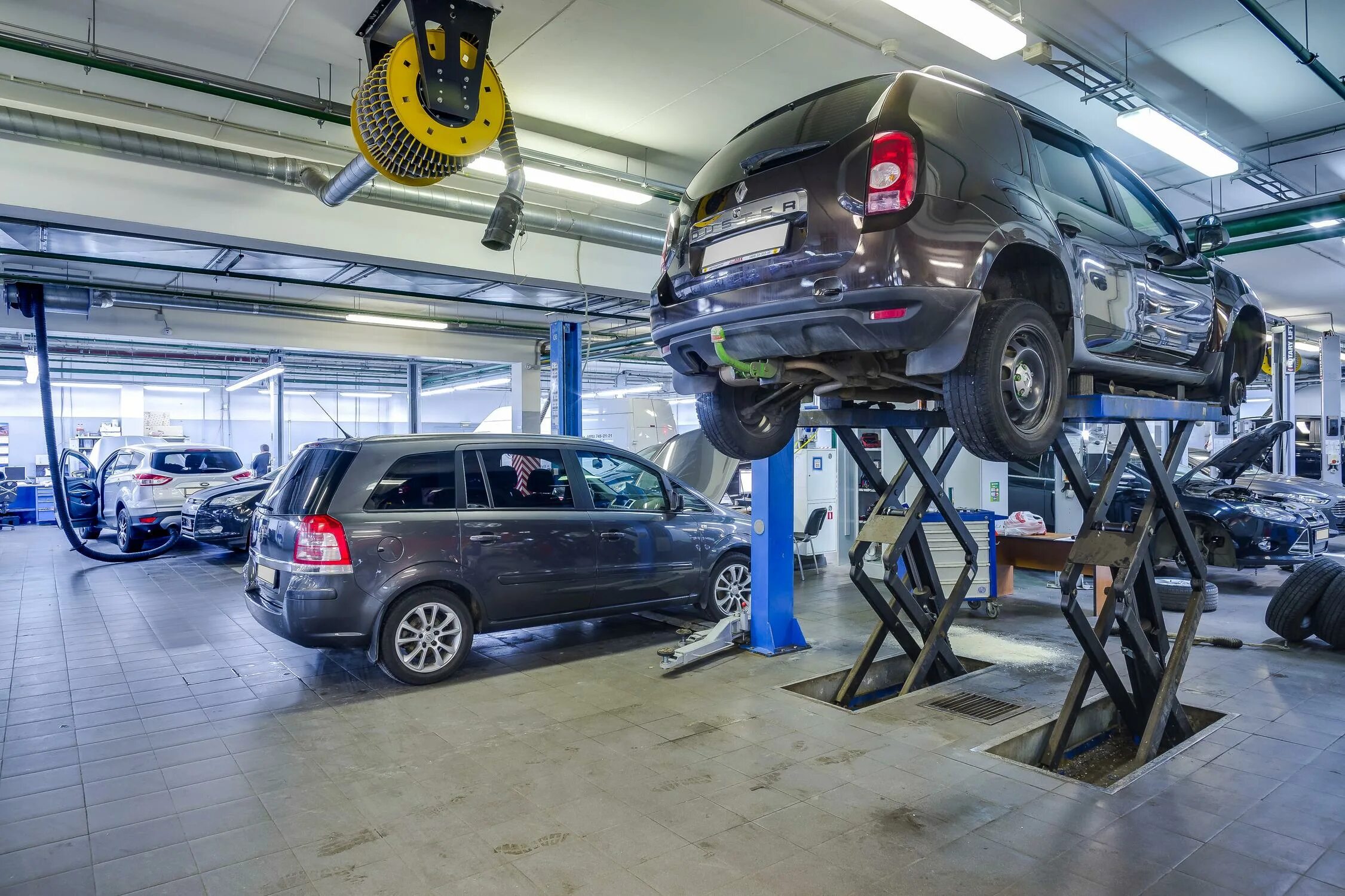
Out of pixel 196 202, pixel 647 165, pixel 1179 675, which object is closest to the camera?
pixel 1179 675

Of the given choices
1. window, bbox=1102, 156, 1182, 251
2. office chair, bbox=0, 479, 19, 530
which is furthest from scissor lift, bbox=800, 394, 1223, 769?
office chair, bbox=0, 479, 19, 530

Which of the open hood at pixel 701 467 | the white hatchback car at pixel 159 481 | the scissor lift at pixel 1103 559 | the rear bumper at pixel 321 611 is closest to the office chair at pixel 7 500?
the white hatchback car at pixel 159 481

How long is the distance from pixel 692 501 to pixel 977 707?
2716mm

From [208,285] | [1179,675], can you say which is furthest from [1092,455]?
[208,285]

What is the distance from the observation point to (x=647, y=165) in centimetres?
776

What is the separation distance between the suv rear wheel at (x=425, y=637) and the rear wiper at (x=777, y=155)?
3.36 metres

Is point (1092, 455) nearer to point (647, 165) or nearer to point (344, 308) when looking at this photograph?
point (647, 165)

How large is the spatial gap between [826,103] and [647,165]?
496 cm

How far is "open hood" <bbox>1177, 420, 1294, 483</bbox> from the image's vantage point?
24.0 feet

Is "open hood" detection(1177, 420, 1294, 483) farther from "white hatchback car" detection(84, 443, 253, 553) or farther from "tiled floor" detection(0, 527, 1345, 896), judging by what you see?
"white hatchback car" detection(84, 443, 253, 553)

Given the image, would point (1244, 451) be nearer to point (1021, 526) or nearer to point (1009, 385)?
point (1021, 526)

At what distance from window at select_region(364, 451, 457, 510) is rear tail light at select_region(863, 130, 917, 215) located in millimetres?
3510

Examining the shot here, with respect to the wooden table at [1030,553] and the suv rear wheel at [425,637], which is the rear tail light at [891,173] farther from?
the wooden table at [1030,553]

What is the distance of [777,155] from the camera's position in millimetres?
3010
